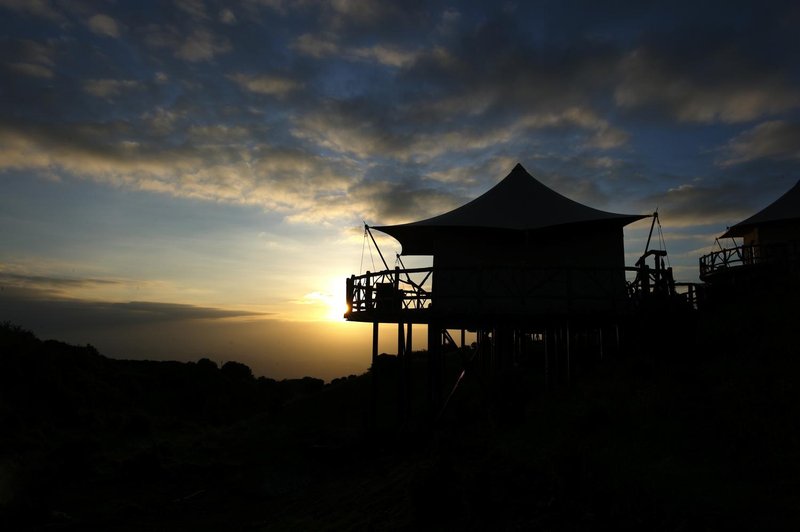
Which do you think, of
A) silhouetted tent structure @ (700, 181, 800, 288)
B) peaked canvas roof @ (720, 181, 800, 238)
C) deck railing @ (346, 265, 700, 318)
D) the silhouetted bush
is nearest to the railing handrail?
deck railing @ (346, 265, 700, 318)

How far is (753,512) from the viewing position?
23.7ft

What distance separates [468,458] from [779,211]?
2757 cm

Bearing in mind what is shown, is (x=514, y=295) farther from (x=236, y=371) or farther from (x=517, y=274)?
(x=236, y=371)

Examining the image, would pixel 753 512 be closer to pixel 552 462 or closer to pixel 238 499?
pixel 552 462

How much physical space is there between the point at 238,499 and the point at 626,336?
1295 cm

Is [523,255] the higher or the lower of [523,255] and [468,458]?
the higher

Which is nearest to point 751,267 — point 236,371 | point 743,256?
point 743,256

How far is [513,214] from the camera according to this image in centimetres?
1955

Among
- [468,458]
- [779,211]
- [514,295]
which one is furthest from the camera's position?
[779,211]

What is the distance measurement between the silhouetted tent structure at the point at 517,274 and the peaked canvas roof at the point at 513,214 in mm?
36

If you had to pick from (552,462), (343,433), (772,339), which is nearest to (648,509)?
(552,462)

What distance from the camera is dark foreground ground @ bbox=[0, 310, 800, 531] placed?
8.24 metres

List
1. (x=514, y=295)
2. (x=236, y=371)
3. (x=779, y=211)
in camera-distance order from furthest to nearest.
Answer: (x=236, y=371) → (x=779, y=211) → (x=514, y=295)

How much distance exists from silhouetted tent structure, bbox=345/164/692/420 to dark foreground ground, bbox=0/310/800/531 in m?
2.13
